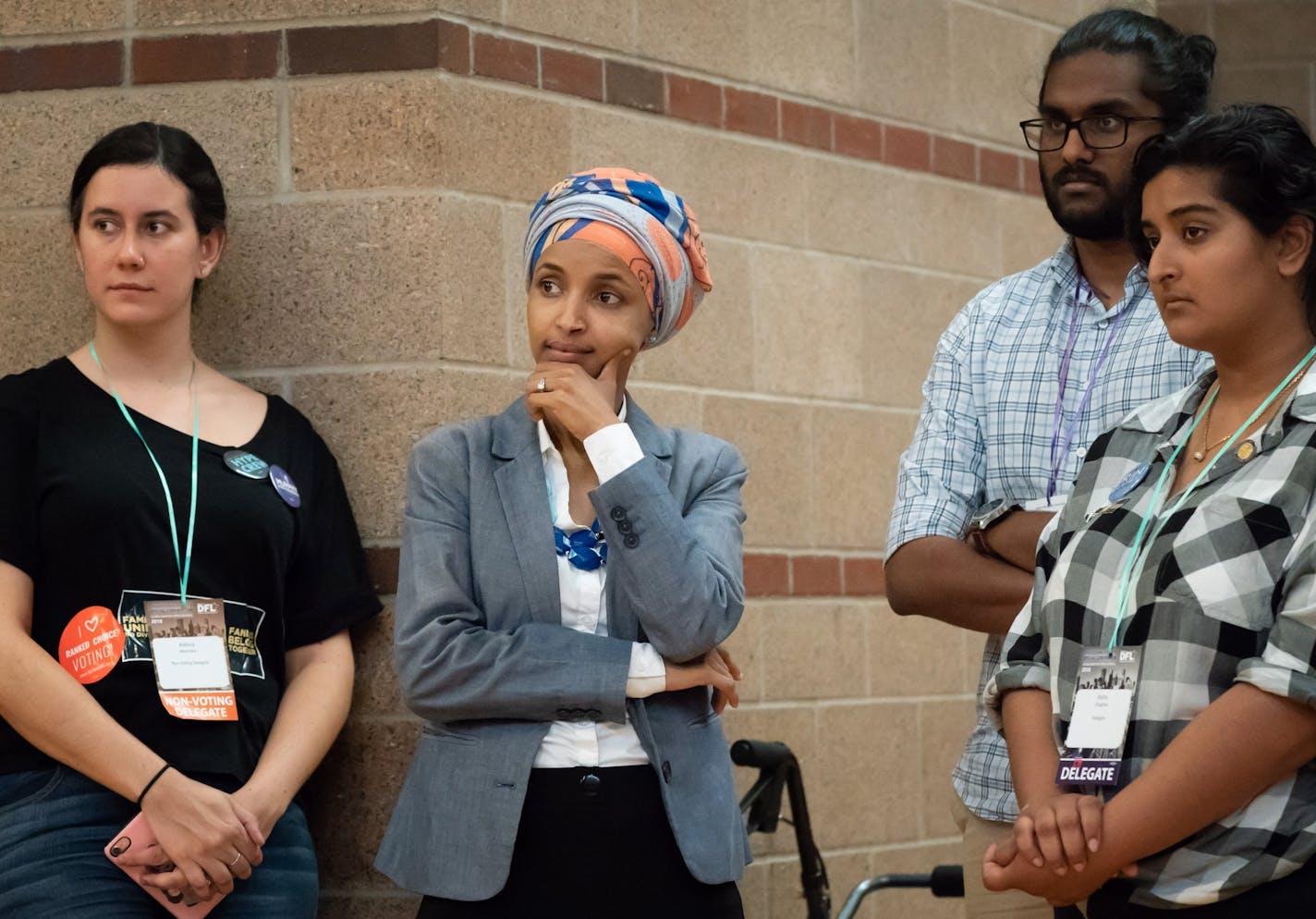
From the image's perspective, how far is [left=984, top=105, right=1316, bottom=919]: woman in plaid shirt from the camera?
6.44 feet

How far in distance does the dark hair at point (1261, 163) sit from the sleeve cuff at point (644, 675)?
1068 millimetres

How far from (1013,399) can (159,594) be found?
1604mm

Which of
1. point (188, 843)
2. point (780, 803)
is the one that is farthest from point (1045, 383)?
point (188, 843)

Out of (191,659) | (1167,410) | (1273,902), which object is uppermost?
(1167,410)

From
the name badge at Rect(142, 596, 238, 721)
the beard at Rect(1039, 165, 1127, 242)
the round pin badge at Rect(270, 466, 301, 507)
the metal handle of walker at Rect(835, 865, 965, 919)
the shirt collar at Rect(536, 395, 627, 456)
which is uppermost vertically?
the beard at Rect(1039, 165, 1127, 242)

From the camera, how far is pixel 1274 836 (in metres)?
1.97

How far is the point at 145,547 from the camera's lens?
306cm

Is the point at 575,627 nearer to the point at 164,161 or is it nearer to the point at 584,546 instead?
the point at 584,546

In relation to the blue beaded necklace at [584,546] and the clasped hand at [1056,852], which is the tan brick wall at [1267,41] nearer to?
the blue beaded necklace at [584,546]

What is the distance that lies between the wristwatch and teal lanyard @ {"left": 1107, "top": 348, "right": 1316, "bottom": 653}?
500 mm

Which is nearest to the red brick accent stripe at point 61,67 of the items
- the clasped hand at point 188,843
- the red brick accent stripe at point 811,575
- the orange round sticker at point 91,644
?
the orange round sticker at point 91,644

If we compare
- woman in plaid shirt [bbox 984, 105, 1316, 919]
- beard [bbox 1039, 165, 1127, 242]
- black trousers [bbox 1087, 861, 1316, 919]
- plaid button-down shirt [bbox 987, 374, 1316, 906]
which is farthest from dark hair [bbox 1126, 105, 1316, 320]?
black trousers [bbox 1087, 861, 1316, 919]

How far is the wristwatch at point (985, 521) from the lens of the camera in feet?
8.82

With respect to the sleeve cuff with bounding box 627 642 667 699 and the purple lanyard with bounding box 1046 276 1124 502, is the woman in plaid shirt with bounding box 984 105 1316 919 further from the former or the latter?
the sleeve cuff with bounding box 627 642 667 699
